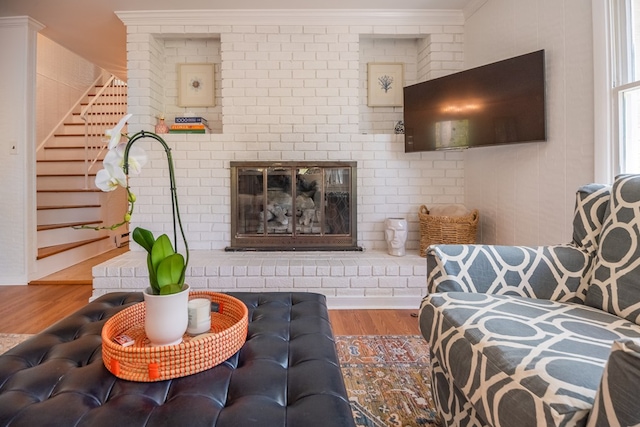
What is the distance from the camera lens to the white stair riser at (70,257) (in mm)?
3254

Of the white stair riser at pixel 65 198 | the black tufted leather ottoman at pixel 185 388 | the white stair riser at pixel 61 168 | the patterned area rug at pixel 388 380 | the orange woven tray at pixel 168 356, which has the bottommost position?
the patterned area rug at pixel 388 380

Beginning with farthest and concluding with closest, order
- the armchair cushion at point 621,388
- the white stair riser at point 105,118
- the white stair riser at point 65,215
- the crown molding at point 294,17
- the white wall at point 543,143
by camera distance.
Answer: the white stair riser at point 105,118, the white stair riser at point 65,215, the crown molding at point 294,17, the white wall at point 543,143, the armchair cushion at point 621,388

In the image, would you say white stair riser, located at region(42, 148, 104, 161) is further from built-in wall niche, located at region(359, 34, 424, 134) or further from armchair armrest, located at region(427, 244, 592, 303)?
armchair armrest, located at region(427, 244, 592, 303)

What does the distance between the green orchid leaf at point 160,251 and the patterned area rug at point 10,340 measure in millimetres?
1680

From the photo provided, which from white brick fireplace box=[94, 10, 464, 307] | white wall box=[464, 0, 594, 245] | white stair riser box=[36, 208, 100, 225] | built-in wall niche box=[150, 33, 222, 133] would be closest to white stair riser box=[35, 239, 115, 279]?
white stair riser box=[36, 208, 100, 225]

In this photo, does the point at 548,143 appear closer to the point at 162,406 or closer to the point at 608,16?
the point at 608,16

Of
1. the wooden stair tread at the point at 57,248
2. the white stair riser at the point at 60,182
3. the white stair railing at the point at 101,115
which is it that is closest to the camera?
the wooden stair tread at the point at 57,248

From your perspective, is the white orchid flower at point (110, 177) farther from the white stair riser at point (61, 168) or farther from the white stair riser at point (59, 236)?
the white stair riser at point (61, 168)

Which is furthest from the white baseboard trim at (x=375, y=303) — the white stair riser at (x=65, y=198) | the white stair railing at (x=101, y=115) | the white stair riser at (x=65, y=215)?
the white stair railing at (x=101, y=115)

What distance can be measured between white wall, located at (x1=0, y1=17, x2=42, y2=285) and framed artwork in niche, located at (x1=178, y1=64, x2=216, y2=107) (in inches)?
53.5

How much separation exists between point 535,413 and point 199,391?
0.69m

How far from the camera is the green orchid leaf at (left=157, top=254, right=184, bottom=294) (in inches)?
33.7

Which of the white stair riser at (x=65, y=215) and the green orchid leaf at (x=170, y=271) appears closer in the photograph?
the green orchid leaf at (x=170, y=271)

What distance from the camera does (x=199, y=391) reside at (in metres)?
0.72
